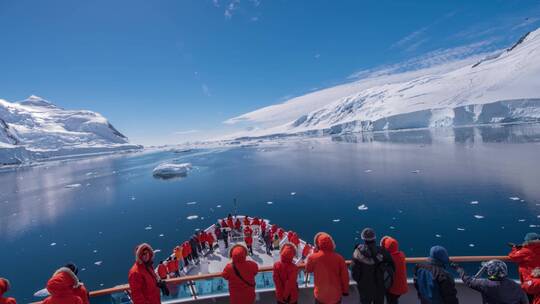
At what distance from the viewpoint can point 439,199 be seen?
1044 inches

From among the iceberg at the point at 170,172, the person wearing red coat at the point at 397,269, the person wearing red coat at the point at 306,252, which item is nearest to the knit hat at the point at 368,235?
the person wearing red coat at the point at 397,269

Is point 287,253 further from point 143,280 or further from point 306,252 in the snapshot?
point 306,252

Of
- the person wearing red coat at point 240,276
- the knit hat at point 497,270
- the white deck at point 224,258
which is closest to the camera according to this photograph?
the knit hat at point 497,270

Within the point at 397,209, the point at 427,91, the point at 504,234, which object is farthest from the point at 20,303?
the point at 427,91

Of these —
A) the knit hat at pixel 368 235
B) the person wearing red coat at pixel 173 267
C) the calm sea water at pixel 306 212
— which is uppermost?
the knit hat at pixel 368 235

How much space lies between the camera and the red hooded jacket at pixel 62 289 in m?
3.21

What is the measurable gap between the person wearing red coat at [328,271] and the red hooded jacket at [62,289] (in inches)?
115

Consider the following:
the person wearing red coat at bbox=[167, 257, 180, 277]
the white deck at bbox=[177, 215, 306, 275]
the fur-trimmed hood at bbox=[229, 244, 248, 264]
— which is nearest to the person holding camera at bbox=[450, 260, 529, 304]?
the fur-trimmed hood at bbox=[229, 244, 248, 264]

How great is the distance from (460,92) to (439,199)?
470ft

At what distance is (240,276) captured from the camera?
4.01 metres

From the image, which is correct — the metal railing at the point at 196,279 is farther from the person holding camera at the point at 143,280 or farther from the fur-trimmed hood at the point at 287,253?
the fur-trimmed hood at the point at 287,253

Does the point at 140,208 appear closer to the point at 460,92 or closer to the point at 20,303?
the point at 20,303

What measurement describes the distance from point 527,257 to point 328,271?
2.72 m

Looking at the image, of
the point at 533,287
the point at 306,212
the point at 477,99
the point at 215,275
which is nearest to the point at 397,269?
the point at 533,287
